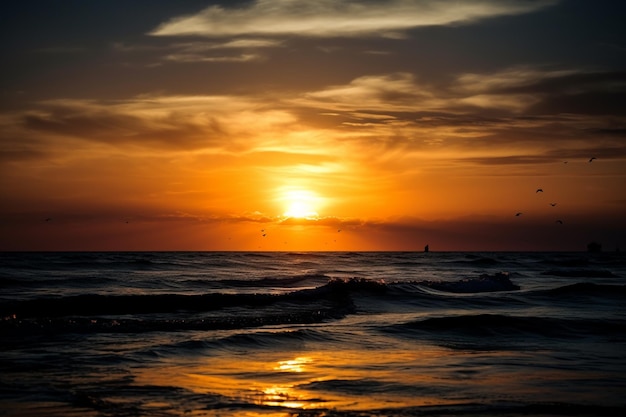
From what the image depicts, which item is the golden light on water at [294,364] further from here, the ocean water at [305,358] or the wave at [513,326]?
the wave at [513,326]

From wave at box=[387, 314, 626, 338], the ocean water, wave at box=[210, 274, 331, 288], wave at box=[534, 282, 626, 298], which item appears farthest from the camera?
wave at box=[210, 274, 331, 288]

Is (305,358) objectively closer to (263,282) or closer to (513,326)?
(513,326)

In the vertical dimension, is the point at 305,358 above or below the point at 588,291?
above

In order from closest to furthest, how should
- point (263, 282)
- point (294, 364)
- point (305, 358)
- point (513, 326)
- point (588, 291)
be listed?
point (294, 364), point (305, 358), point (513, 326), point (588, 291), point (263, 282)

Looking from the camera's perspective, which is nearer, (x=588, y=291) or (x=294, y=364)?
(x=294, y=364)

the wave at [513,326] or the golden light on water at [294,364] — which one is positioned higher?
the golden light on water at [294,364]

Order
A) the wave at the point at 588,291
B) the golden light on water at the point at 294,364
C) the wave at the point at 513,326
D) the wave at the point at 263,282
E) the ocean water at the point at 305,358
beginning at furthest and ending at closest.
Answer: the wave at the point at 263,282 < the wave at the point at 588,291 < the wave at the point at 513,326 < the golden light on water at the point at 294,364 < the ocean water at the point at 305,358

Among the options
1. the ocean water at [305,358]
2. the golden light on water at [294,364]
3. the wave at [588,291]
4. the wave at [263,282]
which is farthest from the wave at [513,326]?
the wave at [263,282]

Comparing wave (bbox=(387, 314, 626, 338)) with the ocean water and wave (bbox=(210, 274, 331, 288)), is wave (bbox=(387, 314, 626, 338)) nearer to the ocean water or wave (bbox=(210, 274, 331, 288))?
the ocean water

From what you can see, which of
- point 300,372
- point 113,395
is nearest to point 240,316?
point 300,372

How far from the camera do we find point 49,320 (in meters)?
19.0

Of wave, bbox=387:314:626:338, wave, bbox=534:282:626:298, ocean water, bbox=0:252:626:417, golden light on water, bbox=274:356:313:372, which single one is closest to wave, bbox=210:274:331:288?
ocean water, bbox=0:252:626:417

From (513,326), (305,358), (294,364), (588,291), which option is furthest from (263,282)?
(294,364)

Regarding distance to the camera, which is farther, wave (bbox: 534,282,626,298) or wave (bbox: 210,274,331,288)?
wave (bbox: 210,274,331,288)
